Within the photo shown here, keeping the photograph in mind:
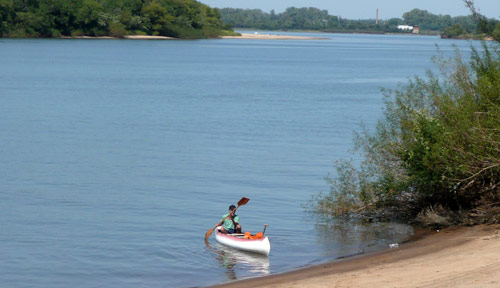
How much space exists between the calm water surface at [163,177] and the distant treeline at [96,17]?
9012 cm

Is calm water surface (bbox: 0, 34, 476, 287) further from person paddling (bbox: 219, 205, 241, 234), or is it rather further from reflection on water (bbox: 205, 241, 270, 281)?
person paddling (bbox: 219, 205, 241, 234)

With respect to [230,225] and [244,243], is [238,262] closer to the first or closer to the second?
[244,243]

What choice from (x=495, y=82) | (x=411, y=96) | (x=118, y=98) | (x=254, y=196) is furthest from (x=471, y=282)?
(x=118, y=98)

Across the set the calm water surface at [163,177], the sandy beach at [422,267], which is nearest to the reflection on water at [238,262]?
the calm water surface at [163,177]

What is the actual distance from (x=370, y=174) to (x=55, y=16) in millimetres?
146208

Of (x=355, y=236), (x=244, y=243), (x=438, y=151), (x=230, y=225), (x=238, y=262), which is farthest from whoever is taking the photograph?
(x=355, y=236)

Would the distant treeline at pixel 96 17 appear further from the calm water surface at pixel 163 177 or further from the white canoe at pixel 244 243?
the white canoe at pixel 244 243

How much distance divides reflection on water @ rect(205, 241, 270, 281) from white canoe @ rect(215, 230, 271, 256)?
12 cm

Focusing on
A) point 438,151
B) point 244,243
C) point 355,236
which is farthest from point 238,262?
point 438,151

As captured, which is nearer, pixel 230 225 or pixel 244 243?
pixel 244 243

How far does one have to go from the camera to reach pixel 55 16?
159750 millimetres

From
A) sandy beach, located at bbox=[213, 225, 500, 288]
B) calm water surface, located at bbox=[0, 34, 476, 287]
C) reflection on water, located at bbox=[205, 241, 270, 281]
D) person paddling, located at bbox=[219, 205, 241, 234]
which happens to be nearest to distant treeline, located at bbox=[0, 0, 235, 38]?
calm water surface, located at bbox=[0, 34, 476, 287]

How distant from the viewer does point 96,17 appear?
A: 165 m

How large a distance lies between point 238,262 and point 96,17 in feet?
498
